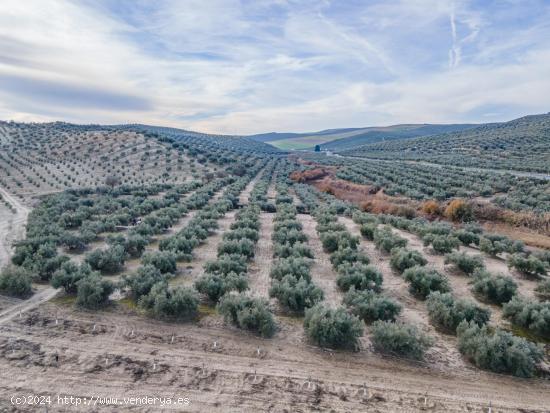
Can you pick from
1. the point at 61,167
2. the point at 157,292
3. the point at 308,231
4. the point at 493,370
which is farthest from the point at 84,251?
the point at 61,167

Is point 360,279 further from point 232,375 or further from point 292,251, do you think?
point 232,375

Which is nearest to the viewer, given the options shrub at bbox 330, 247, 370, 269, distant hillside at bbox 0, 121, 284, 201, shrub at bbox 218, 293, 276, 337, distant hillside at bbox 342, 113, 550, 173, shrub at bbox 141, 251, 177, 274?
shrub at bbox 218, 293, 276, 337

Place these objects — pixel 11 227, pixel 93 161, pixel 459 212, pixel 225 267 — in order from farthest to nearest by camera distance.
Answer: pixel 93 161
pixel 459 212
pixel 11 227
pixel 225 267

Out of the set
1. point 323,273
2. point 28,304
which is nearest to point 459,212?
point 323,273

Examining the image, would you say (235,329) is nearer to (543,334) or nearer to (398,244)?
(543,334)

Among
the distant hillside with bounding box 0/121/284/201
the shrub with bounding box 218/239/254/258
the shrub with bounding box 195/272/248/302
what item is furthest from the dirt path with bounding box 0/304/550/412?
the distant hillside with bounding box 0/121/284/201

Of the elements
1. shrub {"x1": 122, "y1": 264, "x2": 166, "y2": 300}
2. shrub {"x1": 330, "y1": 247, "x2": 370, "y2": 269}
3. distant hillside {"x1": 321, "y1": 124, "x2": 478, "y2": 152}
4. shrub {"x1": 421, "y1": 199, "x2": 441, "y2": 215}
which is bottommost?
shrub {"x1": 421, "y1": 199, "x2": 441, "y2": 215}

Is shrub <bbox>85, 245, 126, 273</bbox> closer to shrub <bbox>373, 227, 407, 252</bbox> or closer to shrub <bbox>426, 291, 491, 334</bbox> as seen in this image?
shrub <bbox>426, 291, 491, 334</bbox>
